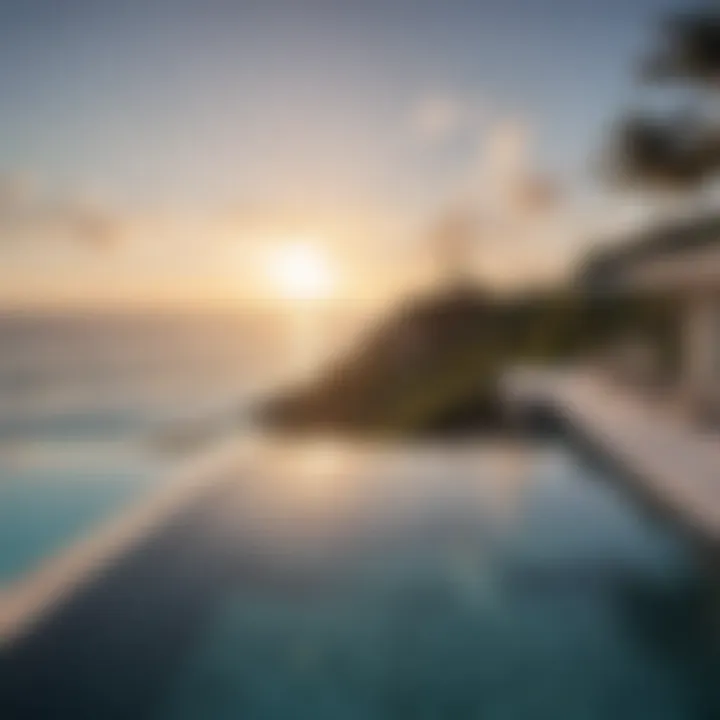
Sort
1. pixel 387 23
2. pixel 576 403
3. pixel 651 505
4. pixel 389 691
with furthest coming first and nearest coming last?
pixel 576 403, pixel 387 23, pixel 651 505, pixel 389 691

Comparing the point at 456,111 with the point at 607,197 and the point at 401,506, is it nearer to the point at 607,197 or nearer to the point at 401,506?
the point at 607,197

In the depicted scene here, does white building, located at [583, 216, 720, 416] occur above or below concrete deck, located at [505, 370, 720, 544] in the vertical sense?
above

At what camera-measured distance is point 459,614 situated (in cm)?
384

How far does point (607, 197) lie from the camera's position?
4.74 m

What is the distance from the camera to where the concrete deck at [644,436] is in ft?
12.7

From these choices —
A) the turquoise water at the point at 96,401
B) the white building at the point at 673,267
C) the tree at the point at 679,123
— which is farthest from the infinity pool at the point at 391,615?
the tree at the point at 679,123

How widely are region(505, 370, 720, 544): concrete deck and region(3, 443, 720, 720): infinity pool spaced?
192 millimetres

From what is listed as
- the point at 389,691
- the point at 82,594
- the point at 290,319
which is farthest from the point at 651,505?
the point at 82,594

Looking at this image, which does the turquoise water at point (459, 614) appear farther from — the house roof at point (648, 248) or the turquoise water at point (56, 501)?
the house roof at point (648, 248)

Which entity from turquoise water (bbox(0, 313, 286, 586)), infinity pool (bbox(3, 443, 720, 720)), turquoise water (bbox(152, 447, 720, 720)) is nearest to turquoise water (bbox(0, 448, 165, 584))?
turquoise water (bbox(0, 313, 286, 586))

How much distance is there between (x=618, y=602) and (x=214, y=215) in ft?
9.12

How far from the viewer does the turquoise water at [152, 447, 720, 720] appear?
10.8 feet

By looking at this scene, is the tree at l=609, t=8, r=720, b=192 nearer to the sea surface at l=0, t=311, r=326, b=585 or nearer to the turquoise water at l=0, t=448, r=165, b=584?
the sea surface at l=0, t=311, r=326, b=585

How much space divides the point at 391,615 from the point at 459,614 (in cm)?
31
